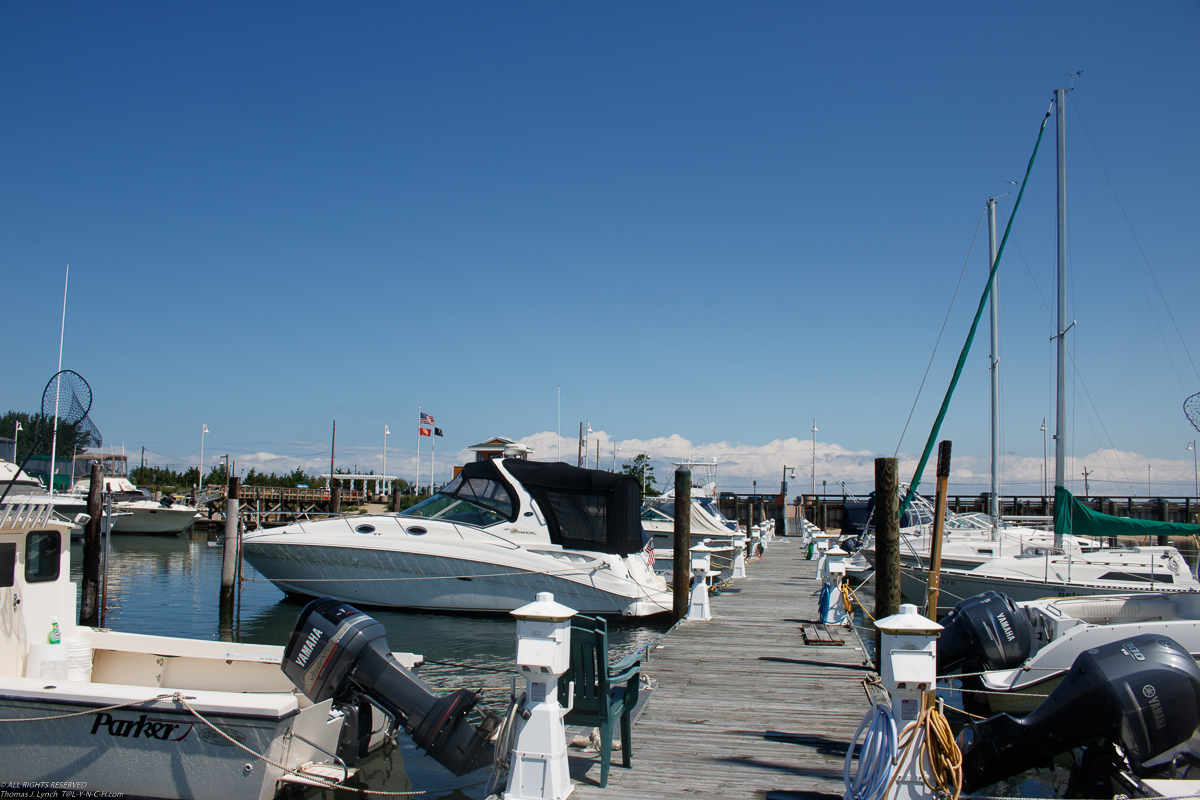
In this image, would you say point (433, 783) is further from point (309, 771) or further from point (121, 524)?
point (121, 524)

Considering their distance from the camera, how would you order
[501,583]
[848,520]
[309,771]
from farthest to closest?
1. [848,520]
2. [501,583]
3. [309,771]

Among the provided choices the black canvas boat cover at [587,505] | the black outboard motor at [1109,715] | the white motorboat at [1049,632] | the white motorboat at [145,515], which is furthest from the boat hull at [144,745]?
the white motorboat at [145,515]

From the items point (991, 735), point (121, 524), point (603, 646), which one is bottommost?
point (121, 524)

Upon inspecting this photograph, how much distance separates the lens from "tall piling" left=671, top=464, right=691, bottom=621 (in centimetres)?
1417

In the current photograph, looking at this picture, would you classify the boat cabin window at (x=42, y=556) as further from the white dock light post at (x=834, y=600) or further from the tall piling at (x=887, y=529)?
the white dock light post at (x=834, y=600)

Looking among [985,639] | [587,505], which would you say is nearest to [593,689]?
[985,639]

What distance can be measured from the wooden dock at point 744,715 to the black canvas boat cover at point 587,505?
8.50ft

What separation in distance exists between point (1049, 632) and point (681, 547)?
6.29m

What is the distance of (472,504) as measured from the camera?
15.5 metres

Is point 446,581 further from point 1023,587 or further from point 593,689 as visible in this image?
point 1023,587

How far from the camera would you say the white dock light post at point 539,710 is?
15.5 ft

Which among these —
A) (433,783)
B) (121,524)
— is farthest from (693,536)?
(121,524)

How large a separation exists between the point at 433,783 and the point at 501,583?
319 inches

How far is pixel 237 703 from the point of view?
18.5ft
